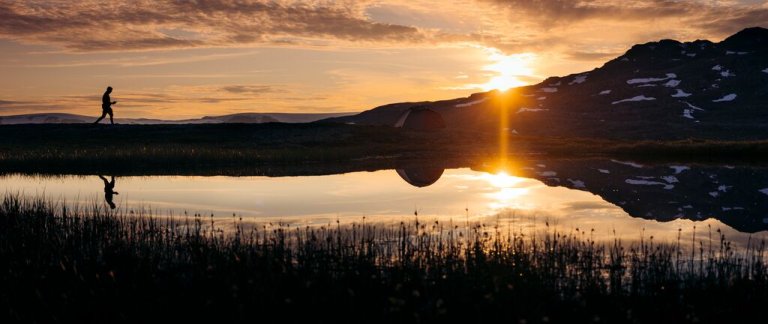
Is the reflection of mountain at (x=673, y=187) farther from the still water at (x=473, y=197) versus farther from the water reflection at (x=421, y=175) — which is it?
A: the water reflection at (x=421, y=175)

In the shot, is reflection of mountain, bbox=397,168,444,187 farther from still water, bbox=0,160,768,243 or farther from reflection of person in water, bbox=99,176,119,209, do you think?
reflection of person in water, bbox=99,176,119,209

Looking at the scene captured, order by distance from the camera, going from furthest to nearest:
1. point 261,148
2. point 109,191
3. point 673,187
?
point 261,148 → point 673,187 → point 109,191

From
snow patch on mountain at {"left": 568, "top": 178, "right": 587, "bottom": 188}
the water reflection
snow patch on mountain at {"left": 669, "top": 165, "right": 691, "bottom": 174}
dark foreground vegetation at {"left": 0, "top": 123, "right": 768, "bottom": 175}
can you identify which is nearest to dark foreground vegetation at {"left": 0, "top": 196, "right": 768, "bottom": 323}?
the water reflection

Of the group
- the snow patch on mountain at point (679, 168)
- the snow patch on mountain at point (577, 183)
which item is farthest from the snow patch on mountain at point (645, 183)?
the snow patch on mountain at point (679, 168)

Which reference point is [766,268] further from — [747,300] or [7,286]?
[7,286]

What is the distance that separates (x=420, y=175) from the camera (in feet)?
138

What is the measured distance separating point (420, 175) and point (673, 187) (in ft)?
46.1

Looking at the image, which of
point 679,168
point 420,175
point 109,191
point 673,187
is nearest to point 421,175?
point 420,175

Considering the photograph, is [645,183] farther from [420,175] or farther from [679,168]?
[420,175]

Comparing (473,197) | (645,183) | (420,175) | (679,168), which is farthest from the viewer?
(679,168)

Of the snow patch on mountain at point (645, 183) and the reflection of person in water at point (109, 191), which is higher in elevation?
the snow patch on mountain at point (645, 183)

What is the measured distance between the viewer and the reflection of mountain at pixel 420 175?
37406mm

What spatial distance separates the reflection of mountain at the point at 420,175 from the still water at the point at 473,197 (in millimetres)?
60

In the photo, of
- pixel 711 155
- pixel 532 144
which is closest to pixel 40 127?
pixel 532 144
